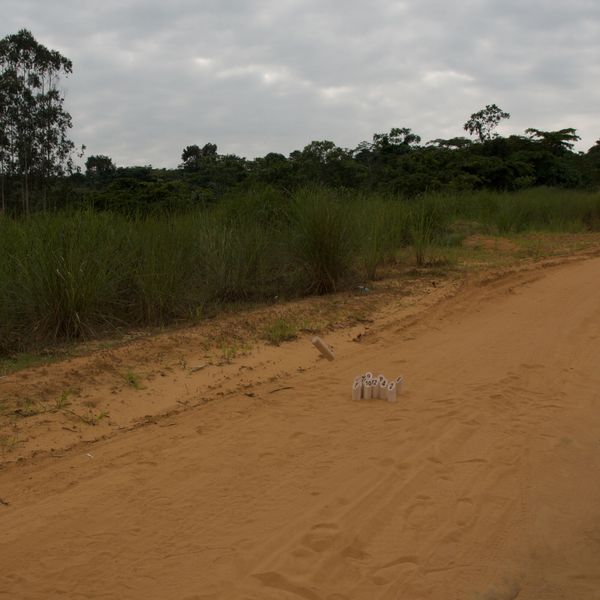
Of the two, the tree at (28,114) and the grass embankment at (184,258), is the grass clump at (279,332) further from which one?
the tree at (28,114)

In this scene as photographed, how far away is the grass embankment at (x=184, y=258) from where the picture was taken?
6.91 m

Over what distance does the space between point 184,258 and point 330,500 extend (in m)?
5.57

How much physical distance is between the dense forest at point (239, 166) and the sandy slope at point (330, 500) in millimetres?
7379

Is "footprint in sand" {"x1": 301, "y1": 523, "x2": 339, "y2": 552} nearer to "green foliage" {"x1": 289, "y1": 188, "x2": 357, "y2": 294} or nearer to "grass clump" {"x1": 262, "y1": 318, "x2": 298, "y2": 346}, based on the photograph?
"grass clump" {"x1": 262, "y1": 318, "x2": 298, "y2": 346}

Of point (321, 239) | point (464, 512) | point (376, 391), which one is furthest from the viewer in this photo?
point (321, 239)

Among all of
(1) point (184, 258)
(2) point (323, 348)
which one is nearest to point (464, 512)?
(2) point (323, 348)

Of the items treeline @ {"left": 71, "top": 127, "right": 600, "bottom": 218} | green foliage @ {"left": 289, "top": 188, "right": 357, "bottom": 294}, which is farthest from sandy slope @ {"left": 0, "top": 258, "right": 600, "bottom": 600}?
treeline @ {"left": 71, "top": 127, "right": 600, "bottom": 218}

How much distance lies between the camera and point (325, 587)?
9.17 ft

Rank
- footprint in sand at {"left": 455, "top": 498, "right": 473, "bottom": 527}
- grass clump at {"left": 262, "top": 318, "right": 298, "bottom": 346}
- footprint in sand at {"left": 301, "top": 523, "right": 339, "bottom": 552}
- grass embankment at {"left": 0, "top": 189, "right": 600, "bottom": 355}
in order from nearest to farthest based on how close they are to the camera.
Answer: footprint in sand at {"left": 301, "top": 523, "right": 339, "bottom": 552}
footprint in sand at {"left": 455, "top": 498, "right": 473, "bottom": 527}
grass embankment at {"left": 0, "top": 189, "right": 600, "bottom": 355}
grass clump at {"left": 262, "top": 318, "right": 298, "bottom": 346}

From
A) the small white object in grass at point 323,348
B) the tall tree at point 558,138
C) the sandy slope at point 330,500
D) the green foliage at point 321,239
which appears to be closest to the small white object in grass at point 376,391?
the sandy slope at point 330,500

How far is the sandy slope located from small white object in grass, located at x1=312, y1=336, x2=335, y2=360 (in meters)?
0.60

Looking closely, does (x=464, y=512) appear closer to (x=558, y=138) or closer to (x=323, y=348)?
(x=323, y=348)

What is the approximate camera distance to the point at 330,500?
3570mm

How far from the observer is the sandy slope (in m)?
2.88
